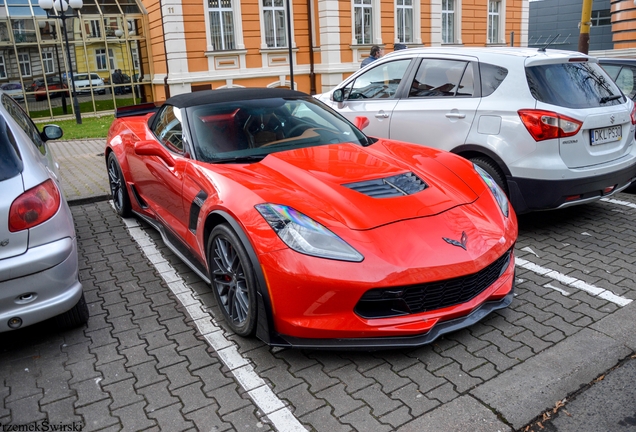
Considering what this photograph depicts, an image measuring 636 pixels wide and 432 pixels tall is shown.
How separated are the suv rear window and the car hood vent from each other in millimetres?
1964

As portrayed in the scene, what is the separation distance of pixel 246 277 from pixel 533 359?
5.56 feet

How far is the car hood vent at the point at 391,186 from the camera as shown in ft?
11.3

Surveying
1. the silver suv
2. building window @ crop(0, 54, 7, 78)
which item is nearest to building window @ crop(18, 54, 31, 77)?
building window @ crop(0, 54, 7, 78)

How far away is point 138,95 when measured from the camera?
2183 cm

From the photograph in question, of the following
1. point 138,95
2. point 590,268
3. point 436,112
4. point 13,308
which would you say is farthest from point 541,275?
point 138,95

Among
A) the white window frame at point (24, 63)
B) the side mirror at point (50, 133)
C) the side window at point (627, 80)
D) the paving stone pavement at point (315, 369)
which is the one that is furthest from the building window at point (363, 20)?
A: the paving stone pavement at point (315, 369)

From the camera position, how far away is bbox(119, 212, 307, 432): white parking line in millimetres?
2695

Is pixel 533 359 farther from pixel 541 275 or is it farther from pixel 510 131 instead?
pixel 510 131

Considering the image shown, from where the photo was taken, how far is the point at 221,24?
19.3 m

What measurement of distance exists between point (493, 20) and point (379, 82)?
2270 cm

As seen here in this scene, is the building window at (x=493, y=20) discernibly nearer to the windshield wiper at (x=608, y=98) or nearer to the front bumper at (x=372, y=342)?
the windshield wiper at (x=608, y=98)

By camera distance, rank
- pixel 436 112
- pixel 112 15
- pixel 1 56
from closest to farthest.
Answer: pixel 436 112
pixel 1 56
pixel 112 15

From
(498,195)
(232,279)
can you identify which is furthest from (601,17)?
(232,279)

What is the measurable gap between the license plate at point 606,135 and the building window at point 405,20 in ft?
61.4
